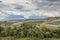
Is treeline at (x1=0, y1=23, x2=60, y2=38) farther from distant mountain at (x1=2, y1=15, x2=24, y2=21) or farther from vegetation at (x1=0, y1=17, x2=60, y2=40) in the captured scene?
distant mountain at (x1=2, y1=15, x2=24, y2=21)

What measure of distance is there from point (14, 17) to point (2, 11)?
0.27 metres

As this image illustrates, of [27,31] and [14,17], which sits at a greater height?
[14,17]

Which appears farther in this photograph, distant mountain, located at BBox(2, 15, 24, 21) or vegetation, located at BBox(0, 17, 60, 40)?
distant mountain, located at BBox(2, 15, 24, 21)

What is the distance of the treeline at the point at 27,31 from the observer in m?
4.00

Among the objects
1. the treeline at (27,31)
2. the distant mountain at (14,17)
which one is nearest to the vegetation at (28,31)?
the treeline at (27,31)

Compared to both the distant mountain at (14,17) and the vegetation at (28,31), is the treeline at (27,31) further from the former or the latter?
the distant mountain at (14,17)

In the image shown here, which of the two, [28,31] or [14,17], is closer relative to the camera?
[28,31]

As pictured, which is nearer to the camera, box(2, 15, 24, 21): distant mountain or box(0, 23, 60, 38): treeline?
box(0, 23, 60, 38): treeline

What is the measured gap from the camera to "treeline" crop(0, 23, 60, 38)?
400 cm

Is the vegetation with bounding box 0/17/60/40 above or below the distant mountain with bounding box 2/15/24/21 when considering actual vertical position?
below

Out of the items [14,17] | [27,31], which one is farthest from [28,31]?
[14,17]

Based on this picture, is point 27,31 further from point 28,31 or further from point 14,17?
point 14,17

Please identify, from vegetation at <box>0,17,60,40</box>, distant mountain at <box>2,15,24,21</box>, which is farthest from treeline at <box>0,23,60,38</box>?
distant mountain at <box>2,15,24,21</box>

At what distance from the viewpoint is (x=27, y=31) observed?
158 inches
